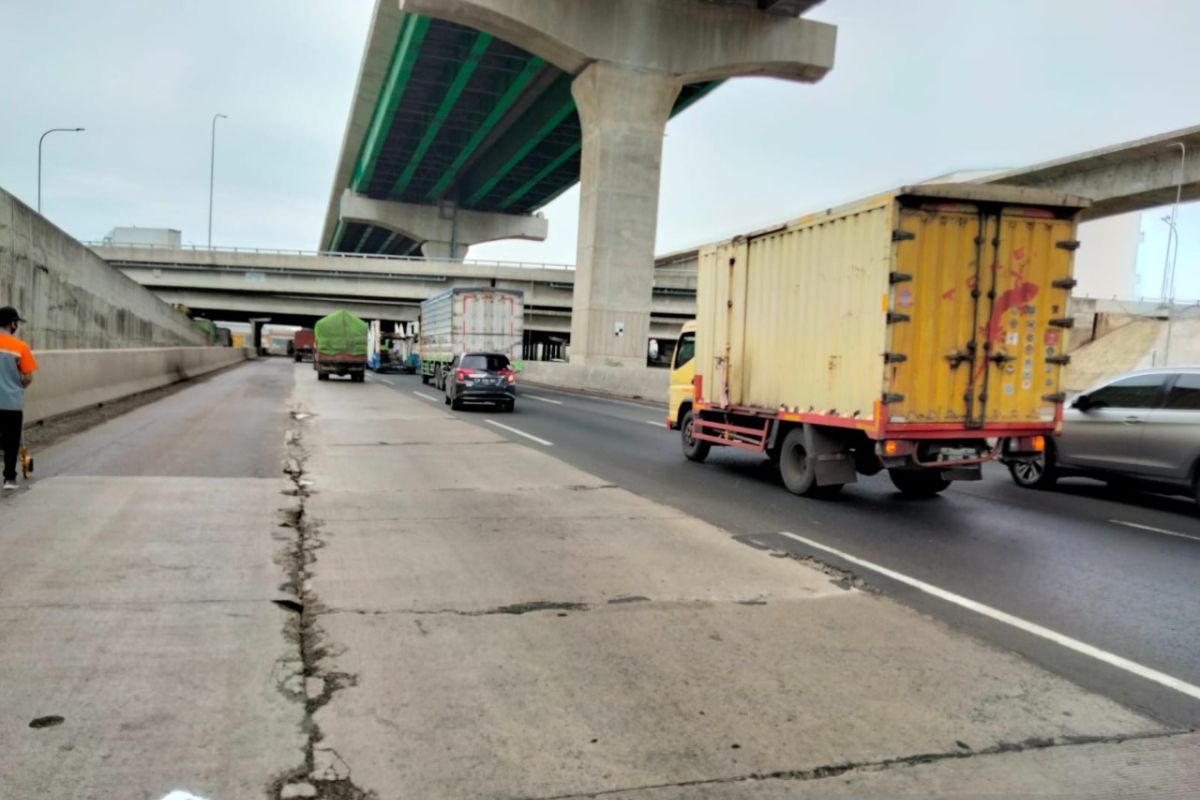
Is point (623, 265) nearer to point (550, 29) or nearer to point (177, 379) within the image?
point (550, 29)

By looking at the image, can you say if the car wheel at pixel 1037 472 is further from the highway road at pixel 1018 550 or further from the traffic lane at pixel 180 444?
the traffic lane at pixel 180 444

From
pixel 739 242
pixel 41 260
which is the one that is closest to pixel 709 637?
pixel 739 242

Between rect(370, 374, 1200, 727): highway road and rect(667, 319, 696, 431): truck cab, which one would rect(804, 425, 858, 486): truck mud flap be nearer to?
rect(370, 374, 1200, 727): highway road

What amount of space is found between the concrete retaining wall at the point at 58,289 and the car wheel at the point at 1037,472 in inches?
677

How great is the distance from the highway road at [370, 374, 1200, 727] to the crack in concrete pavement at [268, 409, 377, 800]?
3674 mm

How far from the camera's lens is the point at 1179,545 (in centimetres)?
772

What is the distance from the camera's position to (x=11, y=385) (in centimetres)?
804

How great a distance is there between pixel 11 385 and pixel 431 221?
2588 inches

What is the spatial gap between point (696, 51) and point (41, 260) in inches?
990

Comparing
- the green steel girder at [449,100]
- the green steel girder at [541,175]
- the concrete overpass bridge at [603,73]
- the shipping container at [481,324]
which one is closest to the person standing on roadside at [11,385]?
the shipping container at [481,324]

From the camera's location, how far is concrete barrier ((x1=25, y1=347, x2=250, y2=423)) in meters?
13.7

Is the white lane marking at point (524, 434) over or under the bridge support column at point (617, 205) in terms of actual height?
under

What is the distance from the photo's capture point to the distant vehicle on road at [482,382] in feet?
68.7

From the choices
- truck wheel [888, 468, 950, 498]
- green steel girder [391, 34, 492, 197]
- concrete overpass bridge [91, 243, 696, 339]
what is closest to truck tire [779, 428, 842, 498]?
truck wheel [888, 468, 950, 498]
